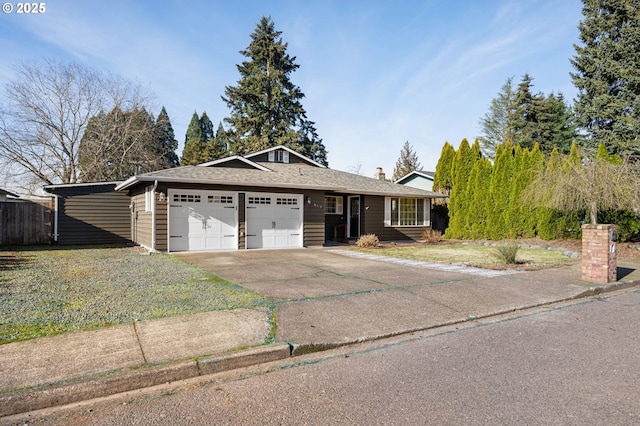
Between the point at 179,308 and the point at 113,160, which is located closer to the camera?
the point at 179,308

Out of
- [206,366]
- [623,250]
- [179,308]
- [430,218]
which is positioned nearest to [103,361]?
[206,366]

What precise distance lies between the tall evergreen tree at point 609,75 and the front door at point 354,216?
15.7 meters

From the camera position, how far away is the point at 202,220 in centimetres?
1231

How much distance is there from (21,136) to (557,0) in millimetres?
26756

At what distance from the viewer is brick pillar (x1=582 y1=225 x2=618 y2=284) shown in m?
7.25

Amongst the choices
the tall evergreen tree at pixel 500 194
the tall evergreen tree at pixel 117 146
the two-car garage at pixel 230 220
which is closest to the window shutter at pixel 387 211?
the tall evergreen tree at pixel 500 194

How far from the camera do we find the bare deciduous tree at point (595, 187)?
12.2m

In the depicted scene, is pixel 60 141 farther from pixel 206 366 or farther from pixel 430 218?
pixel 206 366

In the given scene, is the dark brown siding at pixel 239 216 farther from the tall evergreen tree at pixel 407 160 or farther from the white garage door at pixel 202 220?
the tall evergreen tree at pixel 407 160

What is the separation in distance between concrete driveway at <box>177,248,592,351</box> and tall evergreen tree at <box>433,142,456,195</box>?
10401 mm

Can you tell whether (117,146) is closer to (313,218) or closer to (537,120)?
(313,218)

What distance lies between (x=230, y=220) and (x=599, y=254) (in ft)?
34.0

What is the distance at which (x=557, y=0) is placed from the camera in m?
9.52

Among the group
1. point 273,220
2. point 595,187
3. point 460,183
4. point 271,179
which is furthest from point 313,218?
point 595,187
